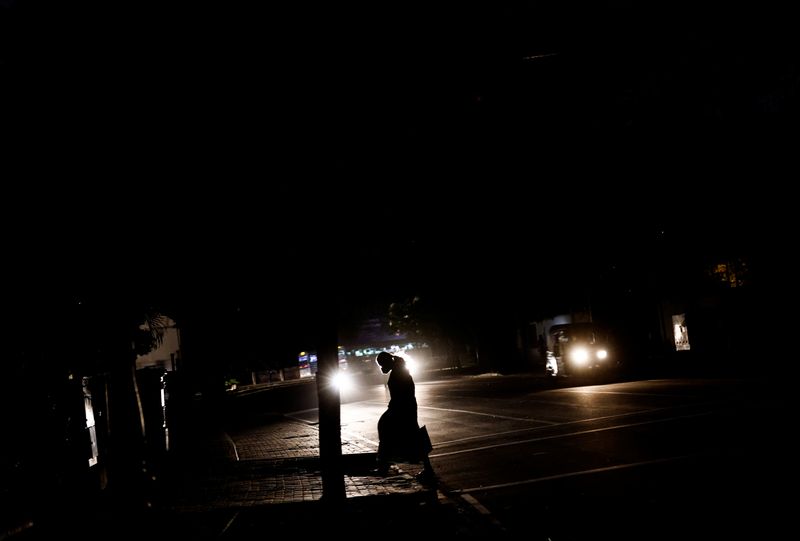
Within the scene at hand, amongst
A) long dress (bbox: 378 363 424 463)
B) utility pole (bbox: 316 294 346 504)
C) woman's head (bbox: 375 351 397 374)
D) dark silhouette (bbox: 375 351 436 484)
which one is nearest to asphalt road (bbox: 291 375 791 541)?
dark silhouette (bbox: 375 351 436 484)

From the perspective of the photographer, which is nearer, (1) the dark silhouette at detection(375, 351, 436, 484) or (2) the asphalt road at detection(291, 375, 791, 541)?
(2) the asphalt road at detection(291, 375, 791, 541)

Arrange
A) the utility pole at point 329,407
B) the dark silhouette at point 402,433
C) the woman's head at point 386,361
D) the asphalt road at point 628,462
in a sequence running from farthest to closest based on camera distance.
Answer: the woman's head at point 386,361 < the dark silhouette at point 402,433 < the utility pole at point 329,407 < the asphalt road at point 628,462

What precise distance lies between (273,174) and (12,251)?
3.35 m

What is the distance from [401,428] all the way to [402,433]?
0.27 ft

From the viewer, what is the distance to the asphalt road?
23.5 feet

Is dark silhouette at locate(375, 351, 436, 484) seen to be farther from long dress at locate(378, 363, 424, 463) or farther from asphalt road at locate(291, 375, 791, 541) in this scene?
asphalt road at locate(291, 375, 791, 541)

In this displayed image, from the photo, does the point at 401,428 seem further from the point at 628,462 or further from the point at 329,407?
the point at 628,462

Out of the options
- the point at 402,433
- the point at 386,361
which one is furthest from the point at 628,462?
the point at 386,361

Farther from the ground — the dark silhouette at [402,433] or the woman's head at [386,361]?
the woman's head at [386,361]

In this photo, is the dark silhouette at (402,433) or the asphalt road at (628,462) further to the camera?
the dark silhouette at (402,433)

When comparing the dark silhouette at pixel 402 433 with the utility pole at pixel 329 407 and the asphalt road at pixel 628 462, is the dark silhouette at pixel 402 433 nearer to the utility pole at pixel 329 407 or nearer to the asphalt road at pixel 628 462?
the asphalt road at pixel 628 462

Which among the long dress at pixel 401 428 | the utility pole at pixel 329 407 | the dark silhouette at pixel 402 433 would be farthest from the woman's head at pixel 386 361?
the utility pole at pixel 329 407

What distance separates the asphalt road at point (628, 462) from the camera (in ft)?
23.5

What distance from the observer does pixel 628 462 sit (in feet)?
33.7
